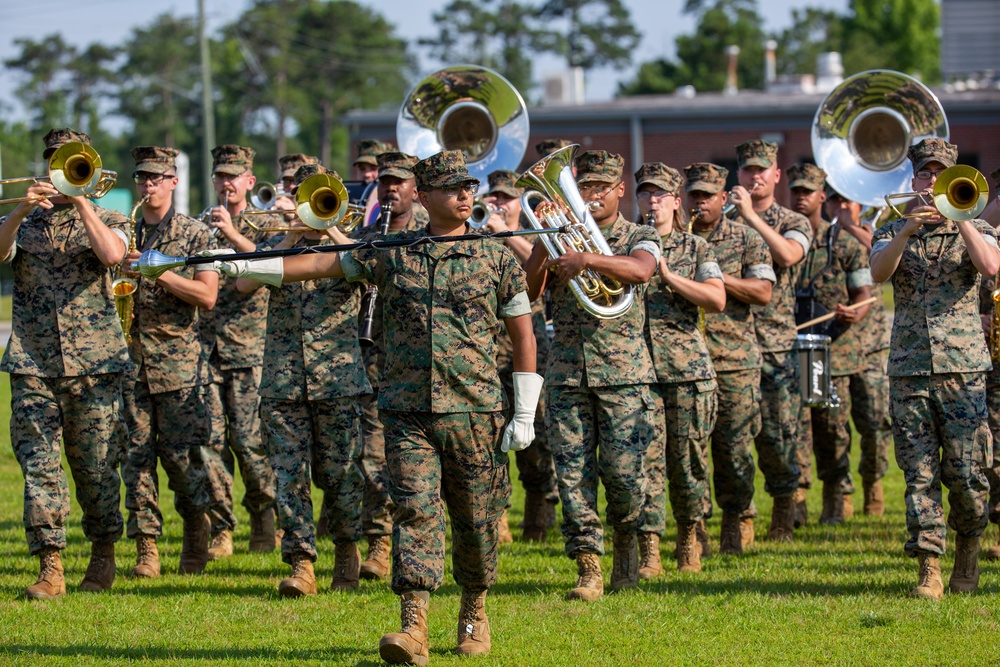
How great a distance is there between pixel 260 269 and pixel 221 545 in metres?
3.35

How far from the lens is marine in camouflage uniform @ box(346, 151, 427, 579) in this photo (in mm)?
8859

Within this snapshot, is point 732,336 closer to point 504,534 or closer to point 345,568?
point 504,534

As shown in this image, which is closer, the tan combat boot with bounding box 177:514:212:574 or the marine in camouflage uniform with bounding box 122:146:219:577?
the marine in camouflage uniform with bounding box 122:146:219:577

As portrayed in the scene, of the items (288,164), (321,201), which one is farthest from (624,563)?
(288,164)

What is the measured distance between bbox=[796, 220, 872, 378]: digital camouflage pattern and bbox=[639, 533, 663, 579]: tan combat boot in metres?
2.62

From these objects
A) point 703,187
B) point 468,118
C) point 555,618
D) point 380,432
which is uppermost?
point 468,118

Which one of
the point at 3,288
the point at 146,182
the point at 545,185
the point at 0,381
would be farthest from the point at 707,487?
the point at 3,288

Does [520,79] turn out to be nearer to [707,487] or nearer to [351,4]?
[351,4]

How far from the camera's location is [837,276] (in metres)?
10.8

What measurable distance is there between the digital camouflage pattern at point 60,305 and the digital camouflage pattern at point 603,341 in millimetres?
2534

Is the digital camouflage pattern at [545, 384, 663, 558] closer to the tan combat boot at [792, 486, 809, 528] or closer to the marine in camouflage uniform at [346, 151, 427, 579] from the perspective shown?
the marine in camouflage uniform at [346, 151, 427, 579]

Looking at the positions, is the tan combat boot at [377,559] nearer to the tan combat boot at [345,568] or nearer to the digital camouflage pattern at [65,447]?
the tan combat boot at [345,568]

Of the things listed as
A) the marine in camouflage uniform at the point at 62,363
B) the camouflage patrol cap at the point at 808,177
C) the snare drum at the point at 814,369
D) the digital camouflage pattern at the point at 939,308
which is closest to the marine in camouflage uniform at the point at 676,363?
the digital camouflage pattern at the point at 939,308

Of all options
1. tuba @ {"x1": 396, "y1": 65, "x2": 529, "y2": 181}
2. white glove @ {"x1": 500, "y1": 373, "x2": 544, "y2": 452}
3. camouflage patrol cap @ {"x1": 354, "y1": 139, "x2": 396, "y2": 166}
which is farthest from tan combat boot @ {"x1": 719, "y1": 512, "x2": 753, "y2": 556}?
camouflage patrol cap @ {"x1": 354, "y1": 139, "x2": 396, "y2": 166}
